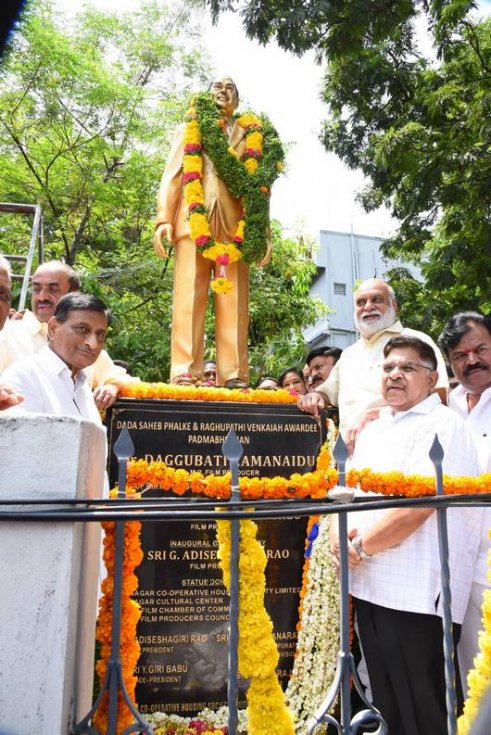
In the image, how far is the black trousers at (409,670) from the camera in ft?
8.57

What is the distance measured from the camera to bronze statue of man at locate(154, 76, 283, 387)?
5.36 meters

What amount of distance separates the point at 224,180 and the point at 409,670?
423cm

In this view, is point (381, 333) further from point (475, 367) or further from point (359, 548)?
point (359, 548)

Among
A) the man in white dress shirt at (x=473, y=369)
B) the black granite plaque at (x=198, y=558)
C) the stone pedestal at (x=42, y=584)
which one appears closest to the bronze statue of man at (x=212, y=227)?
the black granite plaque at (x=198, y=558)

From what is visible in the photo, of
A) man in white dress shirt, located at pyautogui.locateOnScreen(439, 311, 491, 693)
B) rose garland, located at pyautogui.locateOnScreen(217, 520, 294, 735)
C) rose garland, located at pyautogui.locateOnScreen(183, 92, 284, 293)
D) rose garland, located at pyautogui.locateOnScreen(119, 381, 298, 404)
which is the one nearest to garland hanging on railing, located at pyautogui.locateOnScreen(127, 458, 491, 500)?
rose garland, located at pyautogui.locateOnScreen(217, 520, 294, 735)

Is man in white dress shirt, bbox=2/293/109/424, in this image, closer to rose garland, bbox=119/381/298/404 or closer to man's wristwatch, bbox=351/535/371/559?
rose garland, bbox=119/381/298/404

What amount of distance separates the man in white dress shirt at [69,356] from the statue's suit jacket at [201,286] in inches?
72.1

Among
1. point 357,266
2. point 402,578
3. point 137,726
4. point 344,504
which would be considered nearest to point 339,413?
point 402,578

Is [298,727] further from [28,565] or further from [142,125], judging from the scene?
[142,125]

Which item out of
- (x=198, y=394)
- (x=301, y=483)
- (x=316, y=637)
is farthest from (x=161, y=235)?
(x=301, y=483)

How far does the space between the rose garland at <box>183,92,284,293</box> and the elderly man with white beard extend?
1.25 meters

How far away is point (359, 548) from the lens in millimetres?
2797

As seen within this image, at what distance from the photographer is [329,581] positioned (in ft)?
12.5

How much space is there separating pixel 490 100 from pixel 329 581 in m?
5.98
